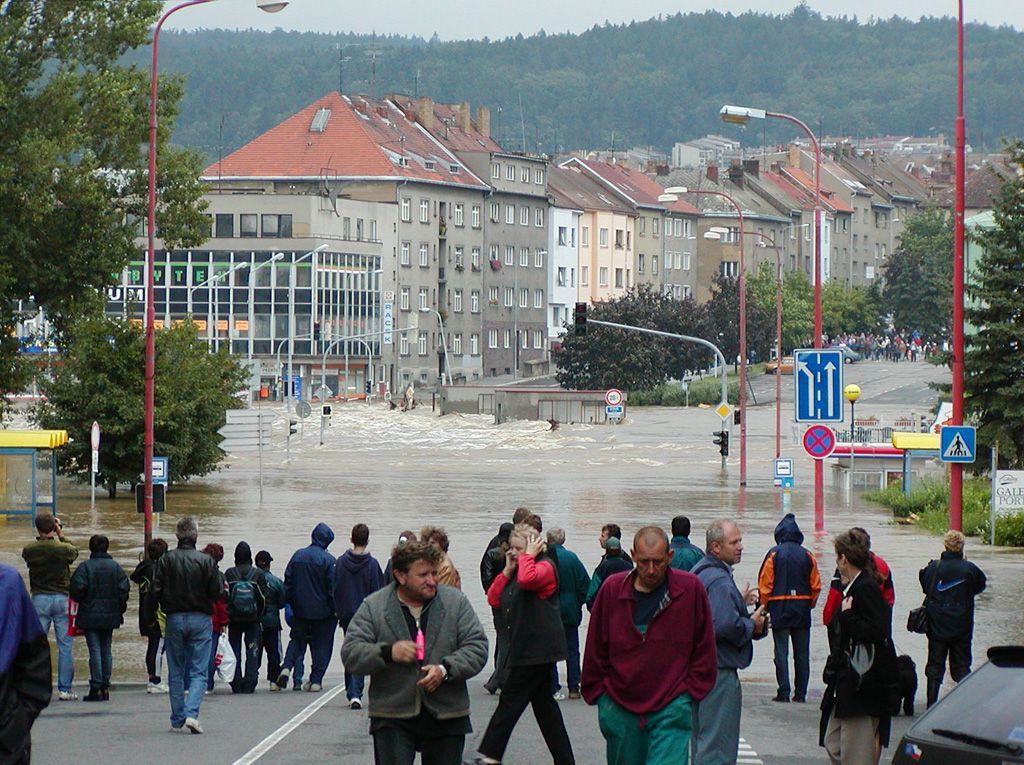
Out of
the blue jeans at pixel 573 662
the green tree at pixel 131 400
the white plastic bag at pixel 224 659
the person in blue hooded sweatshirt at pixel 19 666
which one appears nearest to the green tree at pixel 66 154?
the white plastic bag at pixel 224 659

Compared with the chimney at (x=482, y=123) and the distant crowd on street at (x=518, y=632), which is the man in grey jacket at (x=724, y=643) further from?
the chimney at (x=482, y=123)

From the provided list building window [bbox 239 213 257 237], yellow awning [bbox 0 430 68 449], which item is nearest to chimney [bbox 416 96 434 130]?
building window [bbox 239 213 257 237]

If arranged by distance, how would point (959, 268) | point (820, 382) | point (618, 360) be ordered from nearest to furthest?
point (959, 268) < point (820, 382) < point (618, 360)

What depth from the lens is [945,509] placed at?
4709 centimetres

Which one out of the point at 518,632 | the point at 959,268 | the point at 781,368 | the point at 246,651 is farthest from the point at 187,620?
the point at 781,368

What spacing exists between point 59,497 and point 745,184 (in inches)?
4868

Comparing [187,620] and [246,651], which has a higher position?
[187,620]

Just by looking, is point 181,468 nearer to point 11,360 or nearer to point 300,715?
point 11,360

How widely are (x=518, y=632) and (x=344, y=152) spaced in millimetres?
125362

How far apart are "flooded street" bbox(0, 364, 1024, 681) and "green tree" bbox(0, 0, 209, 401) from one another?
473cm

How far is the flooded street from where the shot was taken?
3328 centimetres

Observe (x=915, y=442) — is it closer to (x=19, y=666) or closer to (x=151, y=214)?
(x=151, y=214)

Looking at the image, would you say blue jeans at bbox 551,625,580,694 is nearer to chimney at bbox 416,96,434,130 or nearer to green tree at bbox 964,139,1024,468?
green tree at bbox 964,139,1024,468

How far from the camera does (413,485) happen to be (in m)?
63.0
